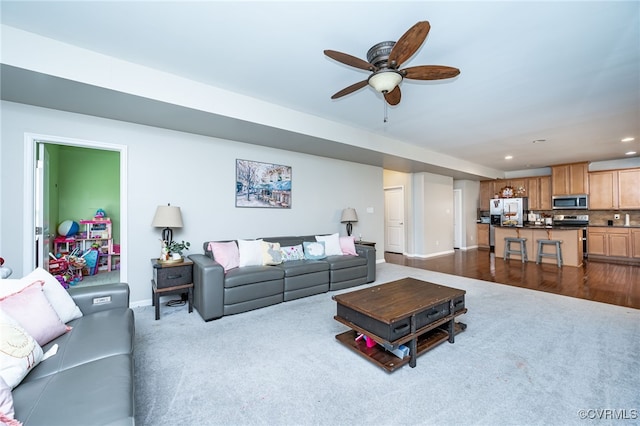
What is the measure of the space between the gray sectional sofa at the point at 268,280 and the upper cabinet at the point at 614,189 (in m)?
6.65

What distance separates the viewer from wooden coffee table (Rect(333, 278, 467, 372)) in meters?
2.02

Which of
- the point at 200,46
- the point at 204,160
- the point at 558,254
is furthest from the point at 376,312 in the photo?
the point at 558,254

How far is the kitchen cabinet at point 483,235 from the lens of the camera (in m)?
8.66

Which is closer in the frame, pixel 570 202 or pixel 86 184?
pixel 86 184

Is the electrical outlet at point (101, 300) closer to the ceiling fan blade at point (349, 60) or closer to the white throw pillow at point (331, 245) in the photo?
the ceiling fan blade at point (349, 60)

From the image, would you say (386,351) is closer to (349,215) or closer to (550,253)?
(349,215)

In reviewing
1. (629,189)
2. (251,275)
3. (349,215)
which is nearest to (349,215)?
(349,215)

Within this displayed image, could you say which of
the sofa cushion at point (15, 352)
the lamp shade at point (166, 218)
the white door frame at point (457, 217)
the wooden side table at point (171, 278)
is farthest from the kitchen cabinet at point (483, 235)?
the sofa cushion at point (15, 352)

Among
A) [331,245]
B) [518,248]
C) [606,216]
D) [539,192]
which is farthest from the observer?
[539,192]

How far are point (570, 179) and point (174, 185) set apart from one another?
30.9 ft

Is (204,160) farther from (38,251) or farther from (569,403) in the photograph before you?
(569,403)

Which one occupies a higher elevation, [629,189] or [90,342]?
[629,189]

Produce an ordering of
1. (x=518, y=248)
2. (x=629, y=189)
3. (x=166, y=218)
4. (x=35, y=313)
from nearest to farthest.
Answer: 1. (x=35, y=313)
2. (x=166, y=218)
3. (x=629, y=189)
4. (x=518, y=248)

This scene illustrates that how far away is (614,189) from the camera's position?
6.55m
